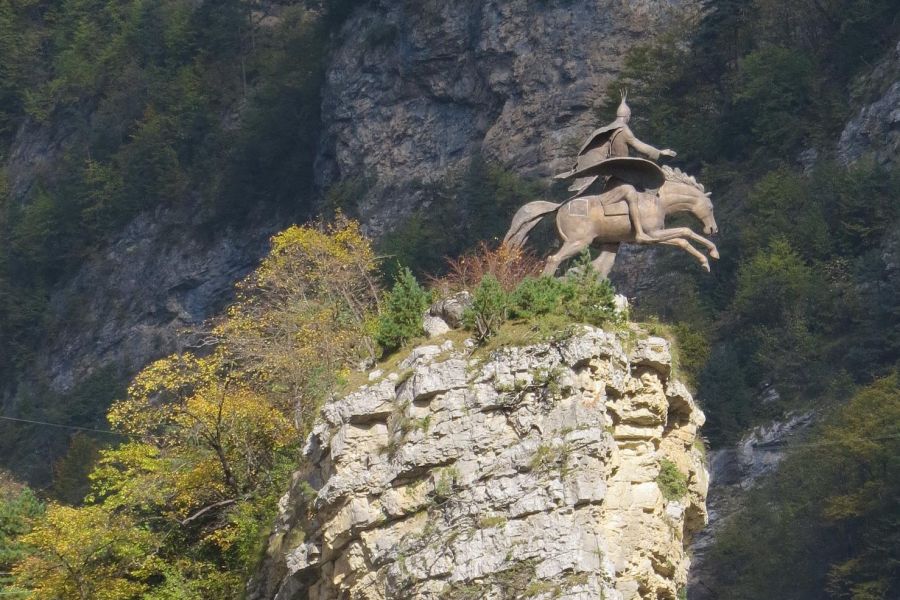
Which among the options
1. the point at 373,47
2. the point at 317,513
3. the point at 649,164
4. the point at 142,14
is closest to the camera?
the point at 317,513

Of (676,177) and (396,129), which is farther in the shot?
(396,129)

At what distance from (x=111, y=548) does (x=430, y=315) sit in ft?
29.2

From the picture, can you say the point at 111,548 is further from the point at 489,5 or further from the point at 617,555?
the point at 489,5

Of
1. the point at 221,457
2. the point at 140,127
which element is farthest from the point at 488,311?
the point at 140,127

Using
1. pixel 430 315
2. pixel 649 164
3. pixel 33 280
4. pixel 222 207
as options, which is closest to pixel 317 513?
pixel 430 315

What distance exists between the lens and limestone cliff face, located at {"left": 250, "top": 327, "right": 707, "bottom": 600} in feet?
85.3

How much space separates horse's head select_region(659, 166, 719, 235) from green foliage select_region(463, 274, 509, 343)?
4.42 metres

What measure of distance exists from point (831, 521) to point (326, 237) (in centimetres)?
1485

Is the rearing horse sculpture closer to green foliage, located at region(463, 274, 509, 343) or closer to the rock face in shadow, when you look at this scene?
green foliage, located at region(463, 274, 509, 343)

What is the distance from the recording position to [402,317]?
29.8 meters

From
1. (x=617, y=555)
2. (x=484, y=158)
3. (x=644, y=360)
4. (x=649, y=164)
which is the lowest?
(x=617, y=555)

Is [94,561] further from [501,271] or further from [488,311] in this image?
[488,311]

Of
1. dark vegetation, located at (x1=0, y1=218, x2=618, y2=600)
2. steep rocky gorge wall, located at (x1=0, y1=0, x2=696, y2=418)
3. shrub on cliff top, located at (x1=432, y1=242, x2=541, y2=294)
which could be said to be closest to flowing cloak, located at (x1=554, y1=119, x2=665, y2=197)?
shrub on cliff top, located at (x1=432, y1=242, x2=541, y2=294)

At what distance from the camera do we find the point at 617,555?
26672 mm
